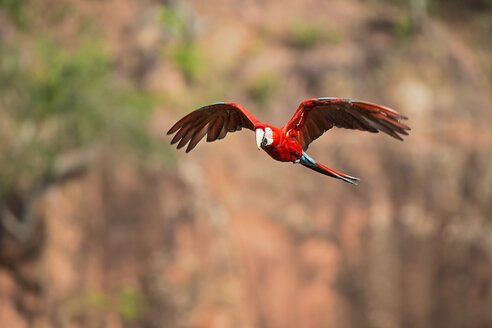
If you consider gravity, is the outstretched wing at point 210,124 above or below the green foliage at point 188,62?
below

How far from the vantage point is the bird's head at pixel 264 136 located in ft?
7.99

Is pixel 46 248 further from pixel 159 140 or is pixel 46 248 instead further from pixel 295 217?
pixel 295 217

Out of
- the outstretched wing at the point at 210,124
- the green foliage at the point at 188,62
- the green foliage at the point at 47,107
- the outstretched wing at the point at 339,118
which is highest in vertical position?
the green foliage at the point at 188,62

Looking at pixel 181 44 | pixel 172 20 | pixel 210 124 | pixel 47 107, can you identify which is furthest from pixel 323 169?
pixel 172 20

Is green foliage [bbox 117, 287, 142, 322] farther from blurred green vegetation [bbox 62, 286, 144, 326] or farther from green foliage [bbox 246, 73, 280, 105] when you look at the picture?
green foliage [bbox 246, 73, 280, 105]

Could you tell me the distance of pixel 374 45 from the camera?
42.7 feet

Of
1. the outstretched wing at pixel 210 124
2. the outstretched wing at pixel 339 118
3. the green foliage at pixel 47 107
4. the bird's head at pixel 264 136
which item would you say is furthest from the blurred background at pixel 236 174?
the bird's head at pixel 264 136

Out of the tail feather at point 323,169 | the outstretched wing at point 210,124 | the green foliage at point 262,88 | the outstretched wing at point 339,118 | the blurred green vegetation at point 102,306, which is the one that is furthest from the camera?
the green foliage at point 262,88

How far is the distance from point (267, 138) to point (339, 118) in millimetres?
461

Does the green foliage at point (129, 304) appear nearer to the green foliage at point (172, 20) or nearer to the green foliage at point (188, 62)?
the green foliage at point (188, 62)

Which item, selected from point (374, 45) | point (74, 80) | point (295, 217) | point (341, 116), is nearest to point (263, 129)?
point (341, 116)

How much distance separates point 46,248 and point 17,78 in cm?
278

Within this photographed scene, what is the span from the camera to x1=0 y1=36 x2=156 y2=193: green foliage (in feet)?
30.6

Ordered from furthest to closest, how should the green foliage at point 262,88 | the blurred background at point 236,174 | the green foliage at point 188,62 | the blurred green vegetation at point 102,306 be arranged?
the green foliage at point 262,88, the green foliage at point 188,62, the blurred green vegetation at point 102,306, the blurred background at point 236,174
